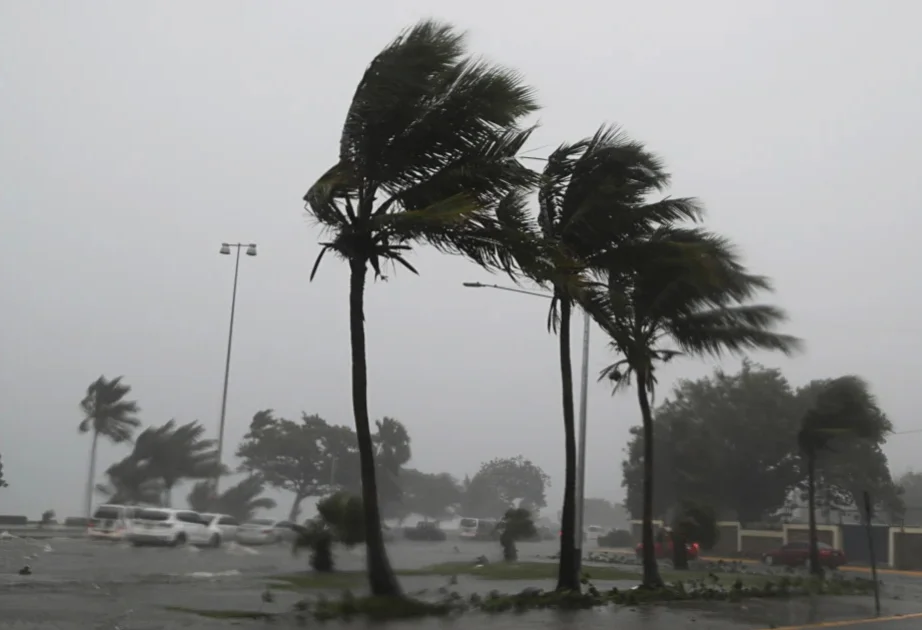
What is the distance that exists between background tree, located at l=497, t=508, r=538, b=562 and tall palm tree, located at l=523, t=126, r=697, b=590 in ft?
36.5

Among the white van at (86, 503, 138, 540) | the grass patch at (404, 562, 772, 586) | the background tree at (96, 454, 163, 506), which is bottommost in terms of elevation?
the grass patch at (404, 562, 772, 586)

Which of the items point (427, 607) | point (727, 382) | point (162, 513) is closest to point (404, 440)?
point (162, 513)

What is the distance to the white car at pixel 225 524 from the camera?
87.2 feet

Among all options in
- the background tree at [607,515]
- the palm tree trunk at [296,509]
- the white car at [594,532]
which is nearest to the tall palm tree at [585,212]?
the palm tree trunk at [296,509]

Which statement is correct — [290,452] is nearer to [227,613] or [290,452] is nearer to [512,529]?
[512,529]

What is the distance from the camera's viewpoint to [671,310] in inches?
760

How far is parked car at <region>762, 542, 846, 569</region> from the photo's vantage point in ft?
113

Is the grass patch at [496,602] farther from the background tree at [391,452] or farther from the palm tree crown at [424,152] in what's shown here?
the background tree at [391,452]

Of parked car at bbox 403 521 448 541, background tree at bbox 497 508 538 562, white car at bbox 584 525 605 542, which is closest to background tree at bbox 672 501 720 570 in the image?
Answer: background tree at bbox 497 508 538 562

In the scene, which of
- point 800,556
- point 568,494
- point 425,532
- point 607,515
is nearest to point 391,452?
point 425,532

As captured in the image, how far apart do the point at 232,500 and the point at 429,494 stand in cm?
735

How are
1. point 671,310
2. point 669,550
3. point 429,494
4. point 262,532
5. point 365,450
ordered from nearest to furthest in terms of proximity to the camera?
point 365,450 → point 671,310 → point 262,532 → point 429,494 → point 669,550

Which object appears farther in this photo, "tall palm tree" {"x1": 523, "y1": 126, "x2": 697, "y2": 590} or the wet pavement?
"tall palm tree" {"x1": 523, "y1": 126, "x2": 697, "y2": 590}

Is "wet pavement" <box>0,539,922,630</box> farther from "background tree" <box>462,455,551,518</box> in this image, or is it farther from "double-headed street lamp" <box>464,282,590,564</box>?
"background tree" <box>462,455,551,518</box>
